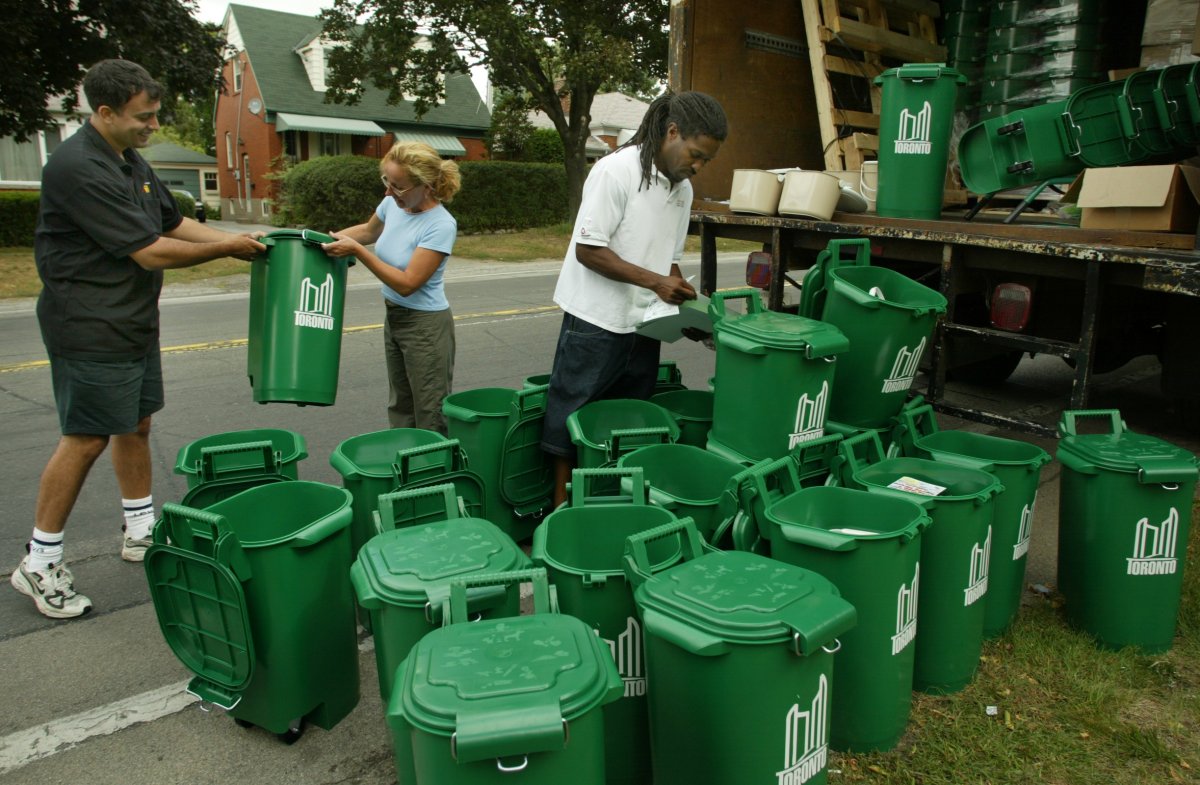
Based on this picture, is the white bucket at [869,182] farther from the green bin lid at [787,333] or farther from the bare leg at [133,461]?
the bare leg at [133,461]

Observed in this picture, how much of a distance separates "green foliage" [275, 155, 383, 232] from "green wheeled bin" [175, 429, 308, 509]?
714 inches

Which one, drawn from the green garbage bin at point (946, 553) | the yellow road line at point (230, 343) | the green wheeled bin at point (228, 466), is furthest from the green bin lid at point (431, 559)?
the yellow road line at point (230, 343)

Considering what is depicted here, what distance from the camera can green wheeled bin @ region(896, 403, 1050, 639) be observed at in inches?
118

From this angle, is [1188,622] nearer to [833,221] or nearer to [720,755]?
[720,755]

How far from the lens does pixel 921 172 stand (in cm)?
489

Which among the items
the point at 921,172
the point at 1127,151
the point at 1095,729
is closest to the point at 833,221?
the point at 921,172

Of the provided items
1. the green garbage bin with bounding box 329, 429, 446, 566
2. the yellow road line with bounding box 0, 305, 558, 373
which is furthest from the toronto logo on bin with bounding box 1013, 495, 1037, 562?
the yellow road line with bounding box 0, 305, 558, 373

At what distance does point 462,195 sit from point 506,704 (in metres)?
21.3

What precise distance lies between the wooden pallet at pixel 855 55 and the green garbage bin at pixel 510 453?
11.1 feet

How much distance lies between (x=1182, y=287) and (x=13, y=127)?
1798 centimetres

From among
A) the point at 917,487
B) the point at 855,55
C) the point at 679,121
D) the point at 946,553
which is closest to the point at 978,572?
the point at 946,553

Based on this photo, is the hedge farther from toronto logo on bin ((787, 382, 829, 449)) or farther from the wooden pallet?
toronto logo on bin ((787, 382, 829, 449))

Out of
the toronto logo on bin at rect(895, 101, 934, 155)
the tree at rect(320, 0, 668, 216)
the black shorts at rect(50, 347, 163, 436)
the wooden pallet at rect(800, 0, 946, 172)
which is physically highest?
the tree at rect(320, 0, 668, 216)

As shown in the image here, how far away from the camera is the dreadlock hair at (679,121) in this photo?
340 centimetres
